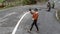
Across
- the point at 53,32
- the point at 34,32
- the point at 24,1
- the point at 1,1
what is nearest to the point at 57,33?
the point at 53,32

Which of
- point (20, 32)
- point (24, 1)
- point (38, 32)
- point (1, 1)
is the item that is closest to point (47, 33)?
point (38, 32)

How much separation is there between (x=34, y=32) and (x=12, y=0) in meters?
45.2

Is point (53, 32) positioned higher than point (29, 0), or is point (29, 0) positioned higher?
point (53, 32)

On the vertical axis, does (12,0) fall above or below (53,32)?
below

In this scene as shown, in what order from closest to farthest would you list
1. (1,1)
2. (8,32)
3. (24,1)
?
(8,32), (24,1), (1,1)

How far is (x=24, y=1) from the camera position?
5416 centimetres

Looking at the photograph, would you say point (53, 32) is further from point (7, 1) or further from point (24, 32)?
point (7, 1)

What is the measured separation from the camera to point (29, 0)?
183ft

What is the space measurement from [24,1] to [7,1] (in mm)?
7256

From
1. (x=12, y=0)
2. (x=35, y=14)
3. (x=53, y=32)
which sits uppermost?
(x=35, y=14)

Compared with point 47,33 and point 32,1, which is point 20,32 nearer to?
point 47,33

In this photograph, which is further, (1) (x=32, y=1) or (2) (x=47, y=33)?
(1) (x=32, y=1)

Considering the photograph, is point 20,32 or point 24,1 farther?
point 24,1

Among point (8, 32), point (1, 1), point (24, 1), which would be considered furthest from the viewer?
point (1, 1)
